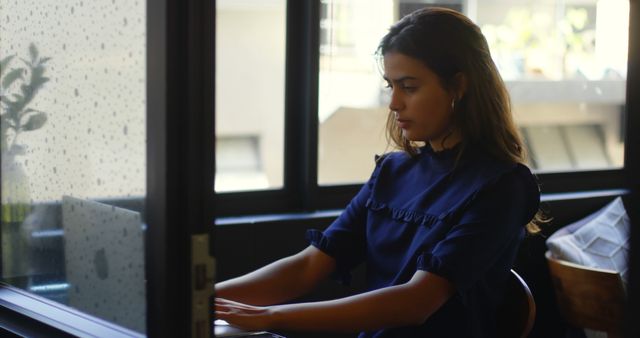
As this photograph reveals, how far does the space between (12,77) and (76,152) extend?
1.04ft

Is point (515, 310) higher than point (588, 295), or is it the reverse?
point (515, 310)

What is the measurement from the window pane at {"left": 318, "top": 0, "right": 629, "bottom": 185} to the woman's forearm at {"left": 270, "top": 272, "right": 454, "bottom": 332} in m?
1.41

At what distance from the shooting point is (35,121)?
62.3 inches

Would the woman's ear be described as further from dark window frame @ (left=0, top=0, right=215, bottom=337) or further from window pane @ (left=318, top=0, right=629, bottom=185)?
window pane @ (left=318, top=0, right=629, bottom=185)

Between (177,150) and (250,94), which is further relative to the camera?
(250,94)

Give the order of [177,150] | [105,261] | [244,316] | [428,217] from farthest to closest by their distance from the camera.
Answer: [428,217]
[244,316]
[105,261]
[177,150]

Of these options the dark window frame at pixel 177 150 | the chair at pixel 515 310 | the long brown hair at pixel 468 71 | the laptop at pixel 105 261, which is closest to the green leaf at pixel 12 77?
the laptop at pixel 105 261

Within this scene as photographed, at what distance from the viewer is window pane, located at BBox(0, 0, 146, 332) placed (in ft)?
4.20

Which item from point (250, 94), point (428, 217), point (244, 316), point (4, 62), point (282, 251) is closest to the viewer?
point (244, 316)

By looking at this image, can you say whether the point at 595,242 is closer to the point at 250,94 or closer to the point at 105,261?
the point at 250,94

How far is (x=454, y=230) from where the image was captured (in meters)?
1.73

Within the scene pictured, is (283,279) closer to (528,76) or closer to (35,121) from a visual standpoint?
(35,121)

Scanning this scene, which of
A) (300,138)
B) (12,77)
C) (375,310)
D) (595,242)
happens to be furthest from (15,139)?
(595,242)

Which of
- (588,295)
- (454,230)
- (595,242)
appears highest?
(454,230)
